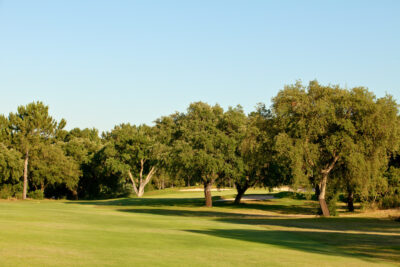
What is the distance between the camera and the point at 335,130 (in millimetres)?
36656

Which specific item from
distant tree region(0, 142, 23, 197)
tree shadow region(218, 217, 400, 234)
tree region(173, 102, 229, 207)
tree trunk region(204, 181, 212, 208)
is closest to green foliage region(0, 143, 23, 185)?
distant tree region(0, 142, 23, 197)

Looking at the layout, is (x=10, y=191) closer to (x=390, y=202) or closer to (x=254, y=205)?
(x=254, y=205)

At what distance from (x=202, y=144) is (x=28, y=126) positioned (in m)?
41.3

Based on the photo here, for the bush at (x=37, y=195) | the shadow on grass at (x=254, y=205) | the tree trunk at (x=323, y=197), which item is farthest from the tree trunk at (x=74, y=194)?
the tree trunk at (x=323, y=197)

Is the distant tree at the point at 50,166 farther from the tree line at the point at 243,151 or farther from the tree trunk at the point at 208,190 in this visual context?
the tree trunk at the point at 208,190

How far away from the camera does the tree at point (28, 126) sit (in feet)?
256

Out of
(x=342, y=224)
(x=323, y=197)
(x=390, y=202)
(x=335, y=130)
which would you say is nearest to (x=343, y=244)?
(x=342, y=224)

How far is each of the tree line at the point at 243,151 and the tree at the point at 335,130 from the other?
0.08 metres

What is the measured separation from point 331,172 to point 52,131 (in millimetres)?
60031

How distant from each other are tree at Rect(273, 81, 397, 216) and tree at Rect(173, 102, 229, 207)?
1443cm

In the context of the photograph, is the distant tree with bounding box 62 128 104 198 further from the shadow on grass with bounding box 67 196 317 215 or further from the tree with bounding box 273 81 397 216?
the tree with bounding box 273 81 397 216

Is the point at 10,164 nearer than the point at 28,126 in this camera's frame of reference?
Yes

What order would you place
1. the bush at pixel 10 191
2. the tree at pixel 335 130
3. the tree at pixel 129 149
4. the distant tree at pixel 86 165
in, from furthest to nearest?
the distant tree at pixel 86 165
the tree at pixel 129 149
the bush at pixel 10 191
the tree at pixel 335 130

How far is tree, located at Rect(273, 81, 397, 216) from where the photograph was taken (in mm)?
35438
